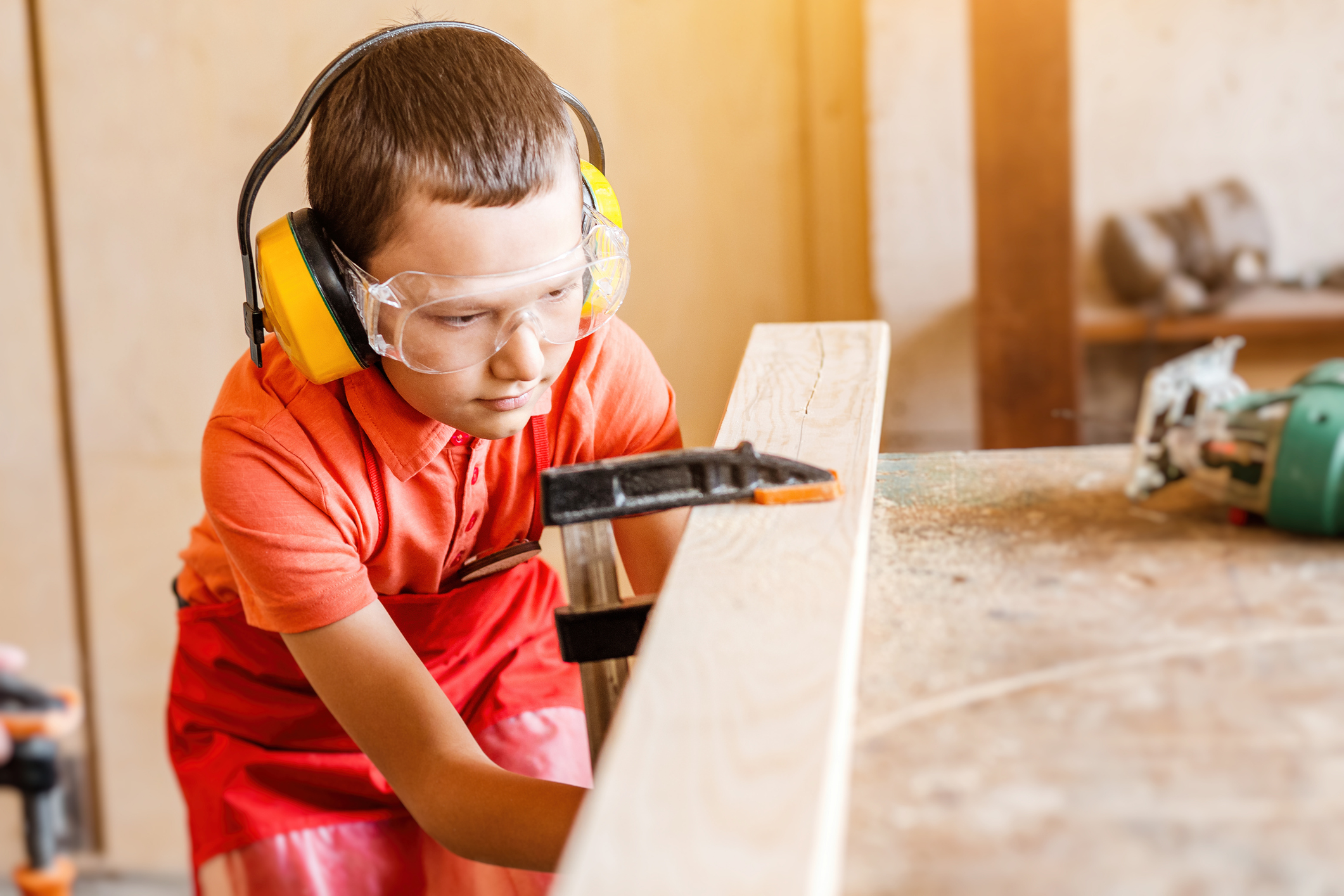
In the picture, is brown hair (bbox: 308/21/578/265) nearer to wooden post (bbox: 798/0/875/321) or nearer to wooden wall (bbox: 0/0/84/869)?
wooden post (bbox: 798/0/875/321)

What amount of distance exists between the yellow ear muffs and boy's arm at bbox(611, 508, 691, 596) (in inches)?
A: 19.6

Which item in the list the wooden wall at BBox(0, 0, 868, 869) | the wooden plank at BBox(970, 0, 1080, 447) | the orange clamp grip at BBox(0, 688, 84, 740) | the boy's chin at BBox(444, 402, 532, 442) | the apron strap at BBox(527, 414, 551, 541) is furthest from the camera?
the wooden wall at BBox(0, 0, 868, 869)

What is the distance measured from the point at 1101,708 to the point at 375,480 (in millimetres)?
879

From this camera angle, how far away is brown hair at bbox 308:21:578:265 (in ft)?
3.99

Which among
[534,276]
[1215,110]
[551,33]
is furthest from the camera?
[1215,110]

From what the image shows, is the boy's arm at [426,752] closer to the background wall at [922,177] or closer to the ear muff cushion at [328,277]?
the ear muff cushion at [328,277]

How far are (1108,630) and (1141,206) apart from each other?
3021mm

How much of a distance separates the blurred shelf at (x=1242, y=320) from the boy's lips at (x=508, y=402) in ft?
7.01

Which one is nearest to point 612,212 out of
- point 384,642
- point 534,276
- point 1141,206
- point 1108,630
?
point 534,276

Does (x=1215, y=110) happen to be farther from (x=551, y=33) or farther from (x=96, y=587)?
(x=96, y=587)

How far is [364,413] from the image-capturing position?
137cm

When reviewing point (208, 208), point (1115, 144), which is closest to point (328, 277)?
point (208, 208)

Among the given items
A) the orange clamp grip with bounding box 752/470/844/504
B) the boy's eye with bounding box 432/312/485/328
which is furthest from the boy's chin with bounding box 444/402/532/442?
the orange clamp grip with bounding box 752/470/844/504

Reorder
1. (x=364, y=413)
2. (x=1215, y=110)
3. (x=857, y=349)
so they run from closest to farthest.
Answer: (x=364, y=413), (x=857, y=349), (x=1215, y=110)
